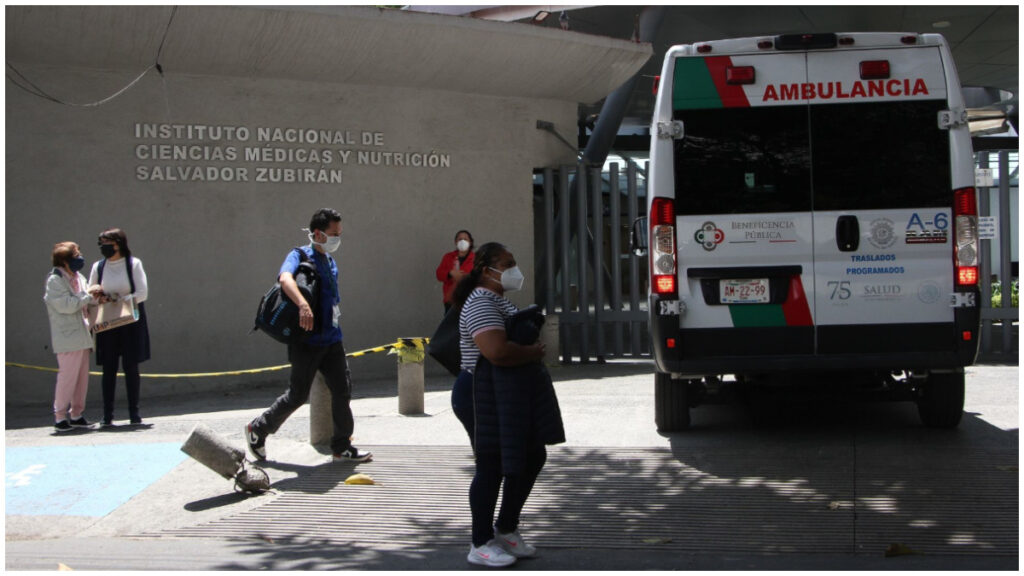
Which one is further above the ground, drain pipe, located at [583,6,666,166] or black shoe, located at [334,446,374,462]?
drain pipe, located at [583,6,666,166]

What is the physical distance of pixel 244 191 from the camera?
435 inches

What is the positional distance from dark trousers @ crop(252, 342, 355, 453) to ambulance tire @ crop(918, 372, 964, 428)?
13.4ft

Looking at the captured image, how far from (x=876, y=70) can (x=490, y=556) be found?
4.14 m

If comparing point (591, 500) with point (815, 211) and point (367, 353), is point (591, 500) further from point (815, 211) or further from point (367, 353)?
point (367, 353)

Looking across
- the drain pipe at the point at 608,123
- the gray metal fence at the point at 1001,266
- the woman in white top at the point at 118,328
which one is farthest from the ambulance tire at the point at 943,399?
the drain pipe at the point at 608,123

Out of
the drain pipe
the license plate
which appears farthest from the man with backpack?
the drain pipe

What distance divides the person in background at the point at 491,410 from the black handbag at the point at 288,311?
76.4 inches

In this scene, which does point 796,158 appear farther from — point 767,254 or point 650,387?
point 650,387

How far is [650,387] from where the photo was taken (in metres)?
10.6

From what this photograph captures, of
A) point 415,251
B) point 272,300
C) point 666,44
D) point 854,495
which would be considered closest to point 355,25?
point 415,251

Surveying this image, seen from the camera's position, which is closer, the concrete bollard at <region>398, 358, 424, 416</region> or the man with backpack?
the man with backpack

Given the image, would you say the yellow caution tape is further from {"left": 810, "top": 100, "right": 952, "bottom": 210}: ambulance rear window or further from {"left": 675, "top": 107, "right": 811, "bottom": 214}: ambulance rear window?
{"left": 810, "top": 100, "right": 952, "bottom": 210}: ambulance rear window

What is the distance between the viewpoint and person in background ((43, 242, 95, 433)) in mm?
8680

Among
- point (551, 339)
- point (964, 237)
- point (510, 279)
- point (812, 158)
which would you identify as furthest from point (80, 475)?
point (551, 339)
